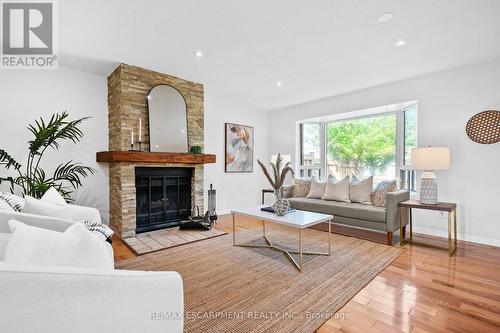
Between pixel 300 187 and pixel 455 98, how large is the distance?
2.80 meters

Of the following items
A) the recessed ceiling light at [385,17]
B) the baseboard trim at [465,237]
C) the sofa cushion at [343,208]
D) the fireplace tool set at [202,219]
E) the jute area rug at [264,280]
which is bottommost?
the jute area rug at [264,280]

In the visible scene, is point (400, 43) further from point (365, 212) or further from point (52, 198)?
point (52, 198)

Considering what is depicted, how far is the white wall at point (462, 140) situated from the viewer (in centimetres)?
326

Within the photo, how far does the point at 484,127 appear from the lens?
129 inches

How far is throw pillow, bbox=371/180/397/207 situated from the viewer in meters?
3.67

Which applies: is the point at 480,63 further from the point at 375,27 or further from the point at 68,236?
the point at 68,236

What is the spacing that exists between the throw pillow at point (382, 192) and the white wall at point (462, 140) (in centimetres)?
72

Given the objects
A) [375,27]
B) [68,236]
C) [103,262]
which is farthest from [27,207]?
[375,27]

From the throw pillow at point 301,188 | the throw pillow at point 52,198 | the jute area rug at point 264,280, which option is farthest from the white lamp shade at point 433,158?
the throw pillow at point 52,198

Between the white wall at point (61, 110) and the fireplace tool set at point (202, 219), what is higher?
the white wall at point (61, 110)

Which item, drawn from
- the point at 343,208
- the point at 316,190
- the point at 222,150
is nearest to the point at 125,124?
the point at 222,150

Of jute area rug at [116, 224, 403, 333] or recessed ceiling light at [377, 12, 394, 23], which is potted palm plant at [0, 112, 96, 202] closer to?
jute area rug at [116, 224, 403, 333]

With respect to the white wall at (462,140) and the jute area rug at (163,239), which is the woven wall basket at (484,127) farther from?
the jute area rug at (163,239)

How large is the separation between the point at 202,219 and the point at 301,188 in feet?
6.69
